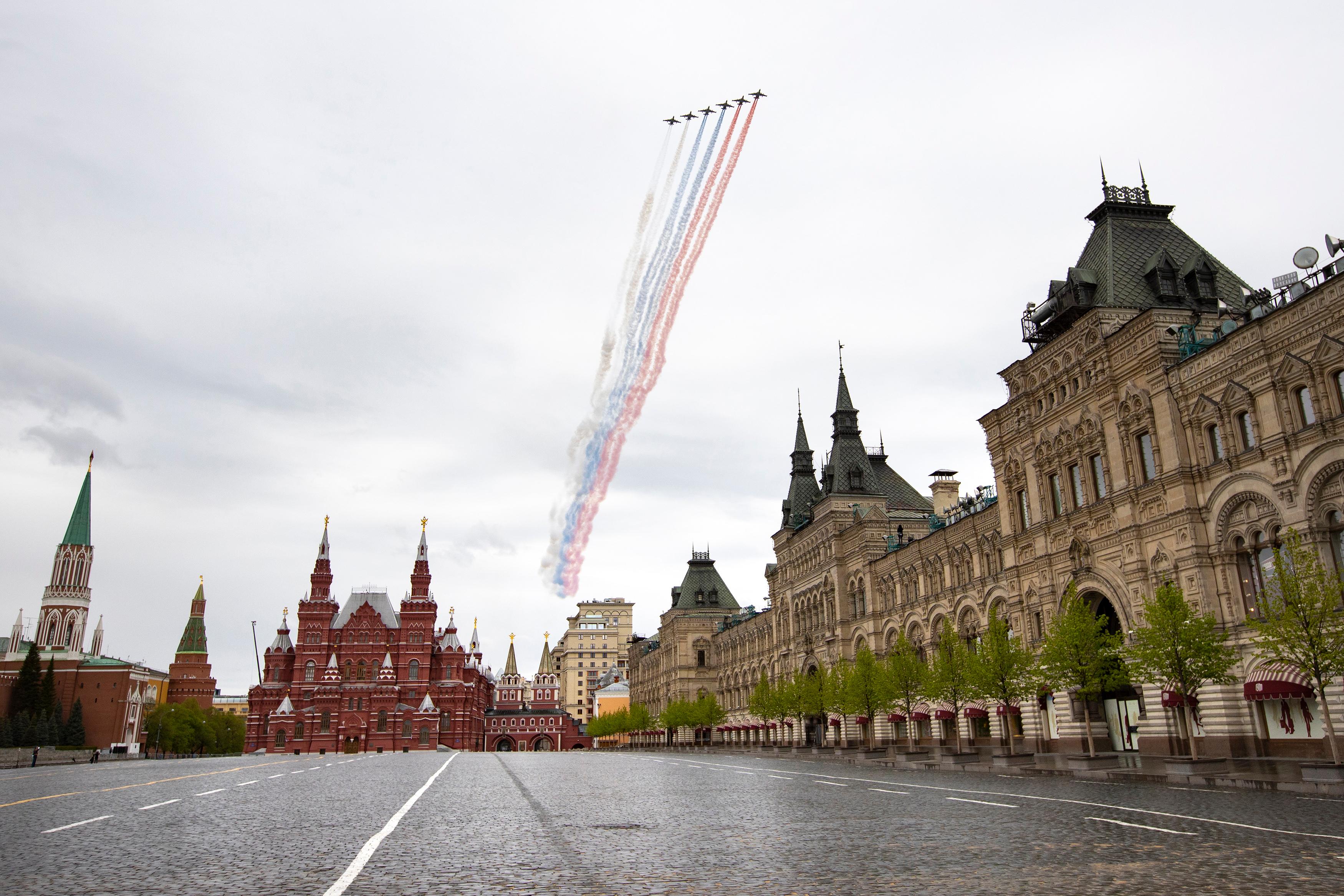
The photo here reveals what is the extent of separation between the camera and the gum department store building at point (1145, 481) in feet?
98.3

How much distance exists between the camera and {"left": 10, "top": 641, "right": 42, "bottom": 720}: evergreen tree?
416 ft

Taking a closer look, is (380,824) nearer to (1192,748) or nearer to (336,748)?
(1192,748)

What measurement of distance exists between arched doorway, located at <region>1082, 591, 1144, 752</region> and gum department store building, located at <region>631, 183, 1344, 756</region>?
0.25 ft

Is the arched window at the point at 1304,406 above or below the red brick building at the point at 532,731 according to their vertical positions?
above

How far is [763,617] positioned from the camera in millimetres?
91500

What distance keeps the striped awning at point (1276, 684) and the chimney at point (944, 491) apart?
129ft

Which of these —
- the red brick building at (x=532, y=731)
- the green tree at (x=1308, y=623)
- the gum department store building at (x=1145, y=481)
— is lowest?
the red brick building at (x=532, y=731)

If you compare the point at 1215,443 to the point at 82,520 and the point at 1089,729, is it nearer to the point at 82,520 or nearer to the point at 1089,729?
the point at 1089,729

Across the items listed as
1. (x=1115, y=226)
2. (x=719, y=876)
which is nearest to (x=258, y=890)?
(x=719, y=876)

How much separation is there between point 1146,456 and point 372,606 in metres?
123

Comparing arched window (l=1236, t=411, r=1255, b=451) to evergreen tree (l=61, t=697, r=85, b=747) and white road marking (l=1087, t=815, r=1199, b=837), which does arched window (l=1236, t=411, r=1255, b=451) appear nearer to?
white road marking (l=1087, t=815, r=1199, b=837)

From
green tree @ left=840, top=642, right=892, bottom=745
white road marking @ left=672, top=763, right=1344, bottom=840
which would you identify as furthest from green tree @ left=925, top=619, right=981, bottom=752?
white road marking @ left=672, top=763, right=1344, bottom=840

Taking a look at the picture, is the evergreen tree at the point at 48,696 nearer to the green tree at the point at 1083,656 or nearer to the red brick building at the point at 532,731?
the red brick building at the point at 532,731

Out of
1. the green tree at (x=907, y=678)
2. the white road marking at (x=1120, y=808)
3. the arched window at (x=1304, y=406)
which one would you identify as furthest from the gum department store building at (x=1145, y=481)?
the white road marking at (x=1120, y=808)
